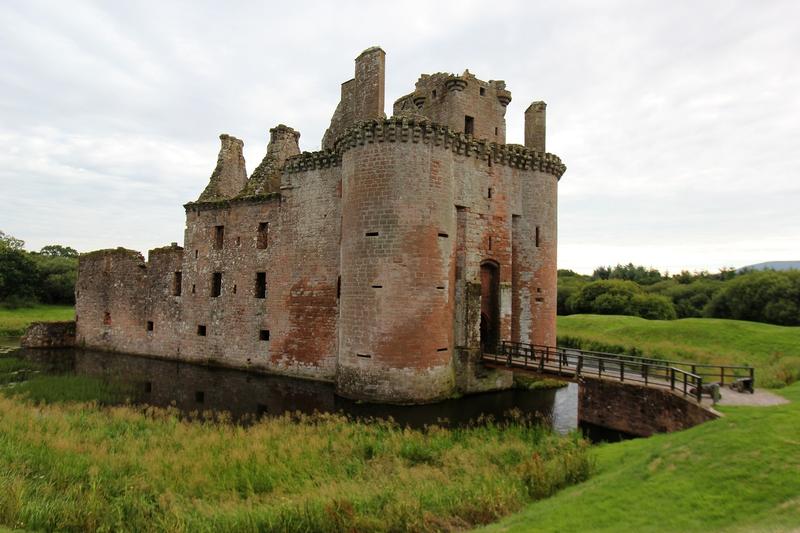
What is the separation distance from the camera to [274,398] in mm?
17547

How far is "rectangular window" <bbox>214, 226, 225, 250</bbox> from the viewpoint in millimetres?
25188

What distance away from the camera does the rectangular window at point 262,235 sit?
2342 centimetres

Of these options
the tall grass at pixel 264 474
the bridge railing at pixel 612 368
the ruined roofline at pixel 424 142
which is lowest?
the tall grass at pixel 264 474

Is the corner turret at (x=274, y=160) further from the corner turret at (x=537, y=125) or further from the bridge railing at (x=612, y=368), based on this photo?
the bridge railing at (x=612, y=368)

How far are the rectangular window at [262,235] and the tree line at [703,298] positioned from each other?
120 feet

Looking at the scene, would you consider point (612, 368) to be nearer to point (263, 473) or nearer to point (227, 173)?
point (263, 473)

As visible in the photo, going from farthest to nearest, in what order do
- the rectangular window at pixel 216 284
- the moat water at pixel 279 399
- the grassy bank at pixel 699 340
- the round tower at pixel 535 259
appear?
the rectangular window at pixel 216 284
the grassy bank at pixel 699 340
the round tower at pixel 535 259
the moat water at pixel 279 399

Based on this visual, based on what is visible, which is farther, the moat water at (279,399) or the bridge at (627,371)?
the moat water at (279,399)

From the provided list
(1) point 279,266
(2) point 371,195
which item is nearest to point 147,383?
(1) point 279,266

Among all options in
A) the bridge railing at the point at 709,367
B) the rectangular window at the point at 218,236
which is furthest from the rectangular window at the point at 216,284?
the bridge railing at the point at 709,367

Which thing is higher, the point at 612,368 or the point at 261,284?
the point at 261,284

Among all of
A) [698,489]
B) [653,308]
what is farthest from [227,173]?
[653,308]

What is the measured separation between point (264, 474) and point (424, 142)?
40.5 ft

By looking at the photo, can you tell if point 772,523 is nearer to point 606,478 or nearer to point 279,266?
point 606,478
